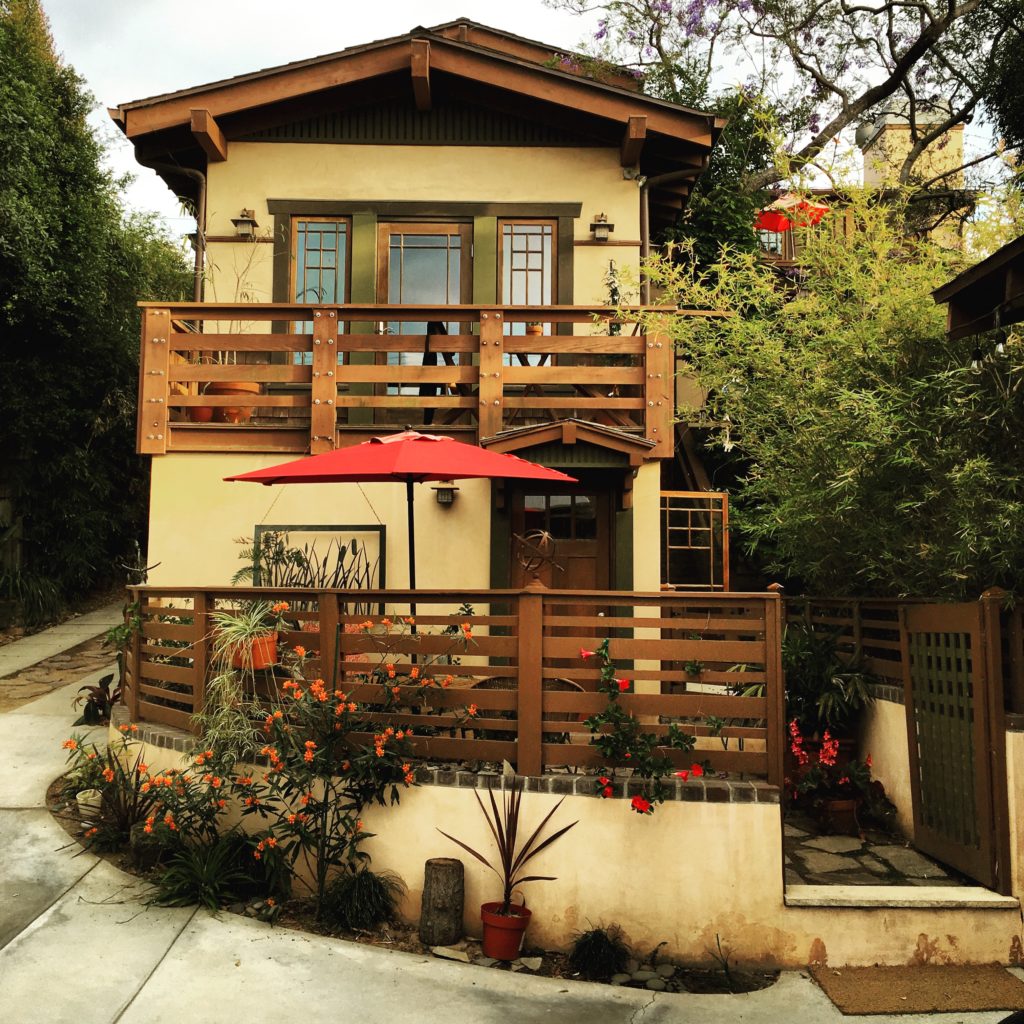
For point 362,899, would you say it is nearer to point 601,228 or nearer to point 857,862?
point 857,862

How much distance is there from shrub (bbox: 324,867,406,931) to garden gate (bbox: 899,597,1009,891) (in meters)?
3.22

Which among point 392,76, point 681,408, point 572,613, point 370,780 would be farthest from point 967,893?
point 392,76

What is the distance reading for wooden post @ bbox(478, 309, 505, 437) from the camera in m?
8.25

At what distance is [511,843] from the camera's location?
523 cm

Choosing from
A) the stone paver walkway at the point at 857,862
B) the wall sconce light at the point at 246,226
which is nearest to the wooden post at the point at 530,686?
the stone paver walkway at the point at 857,862

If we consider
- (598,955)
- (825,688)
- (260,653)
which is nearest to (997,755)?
(825,688)

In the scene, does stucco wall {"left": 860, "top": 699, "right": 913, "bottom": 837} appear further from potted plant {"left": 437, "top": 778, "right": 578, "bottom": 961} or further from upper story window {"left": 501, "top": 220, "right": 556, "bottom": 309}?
upper story window {"left": 501, "top": 220, "right": 556, "bottom": 309}

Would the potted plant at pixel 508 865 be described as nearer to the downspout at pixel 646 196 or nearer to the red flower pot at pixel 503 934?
the red flower pot at pixel 503 934

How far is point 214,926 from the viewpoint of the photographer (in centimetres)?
502

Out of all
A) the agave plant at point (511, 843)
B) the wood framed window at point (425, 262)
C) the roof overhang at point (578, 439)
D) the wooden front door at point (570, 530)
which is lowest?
the agave plant at point (511, 843)

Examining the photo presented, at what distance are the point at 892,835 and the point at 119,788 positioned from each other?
501cm

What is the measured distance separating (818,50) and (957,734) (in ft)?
46.3

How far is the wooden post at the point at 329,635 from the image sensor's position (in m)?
5.70

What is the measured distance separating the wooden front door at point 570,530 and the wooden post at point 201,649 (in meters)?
3.01
